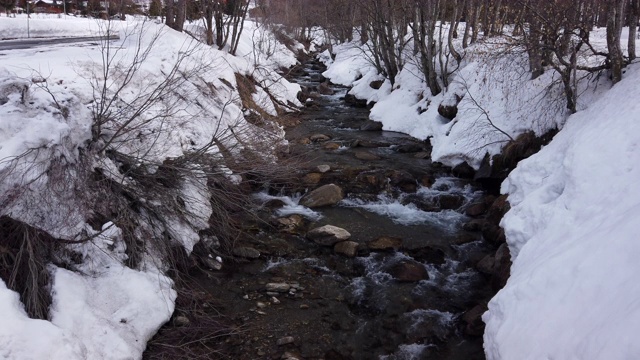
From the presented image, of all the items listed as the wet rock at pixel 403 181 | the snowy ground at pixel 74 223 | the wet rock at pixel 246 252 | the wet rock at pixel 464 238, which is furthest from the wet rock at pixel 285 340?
the wet rock at pixel 403 181

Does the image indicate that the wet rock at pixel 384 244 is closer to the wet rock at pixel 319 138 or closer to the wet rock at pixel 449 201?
the wet rock at pixel 449 201

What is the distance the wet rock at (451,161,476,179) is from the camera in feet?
36.1

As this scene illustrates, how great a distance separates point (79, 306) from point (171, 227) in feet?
6.74

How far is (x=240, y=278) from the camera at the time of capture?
6926mm

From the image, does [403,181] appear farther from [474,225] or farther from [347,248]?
[347,248]

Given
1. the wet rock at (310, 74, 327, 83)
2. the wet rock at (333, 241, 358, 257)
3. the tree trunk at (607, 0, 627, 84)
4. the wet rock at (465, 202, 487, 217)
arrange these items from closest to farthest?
the wet rock at (333, 241, 358, 257) < the tree trunk at (607, 0, 627, 84) < the wet rock at (465, 202, 487, 217) < the wet rock at (310, 74, 327, 83)

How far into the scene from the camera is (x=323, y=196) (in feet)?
31.7

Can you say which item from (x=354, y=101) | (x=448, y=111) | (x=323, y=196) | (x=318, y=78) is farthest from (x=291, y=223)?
(x=318, y=78)

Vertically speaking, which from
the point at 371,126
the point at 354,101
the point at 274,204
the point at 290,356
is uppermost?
the point at 354,101

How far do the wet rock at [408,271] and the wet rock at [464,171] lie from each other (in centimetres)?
446

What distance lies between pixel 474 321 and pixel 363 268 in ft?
6.48

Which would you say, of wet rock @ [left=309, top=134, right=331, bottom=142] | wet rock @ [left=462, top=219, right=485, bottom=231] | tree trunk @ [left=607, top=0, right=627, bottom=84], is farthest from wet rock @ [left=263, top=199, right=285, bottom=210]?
tree trunk @ [left=607, top=0, right=627, bottom=84]

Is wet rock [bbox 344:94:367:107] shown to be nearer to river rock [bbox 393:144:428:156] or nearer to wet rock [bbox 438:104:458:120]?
wet rock [bbox 438:104:458:120]

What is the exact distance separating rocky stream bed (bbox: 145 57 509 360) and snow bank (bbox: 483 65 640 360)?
815 millimetres
